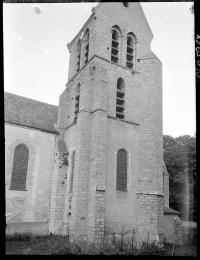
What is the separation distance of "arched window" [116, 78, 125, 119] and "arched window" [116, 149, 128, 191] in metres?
2.76

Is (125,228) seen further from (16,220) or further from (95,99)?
(95,99)

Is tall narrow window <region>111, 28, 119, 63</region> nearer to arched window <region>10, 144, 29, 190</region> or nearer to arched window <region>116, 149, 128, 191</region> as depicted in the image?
arched window <region>116, 149, 128, 191</region>

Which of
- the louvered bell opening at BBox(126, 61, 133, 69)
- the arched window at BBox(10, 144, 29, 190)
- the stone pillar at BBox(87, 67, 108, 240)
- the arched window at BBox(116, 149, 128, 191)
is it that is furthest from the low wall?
the louvered bell opening at BBox(126, 61, 133, 69)

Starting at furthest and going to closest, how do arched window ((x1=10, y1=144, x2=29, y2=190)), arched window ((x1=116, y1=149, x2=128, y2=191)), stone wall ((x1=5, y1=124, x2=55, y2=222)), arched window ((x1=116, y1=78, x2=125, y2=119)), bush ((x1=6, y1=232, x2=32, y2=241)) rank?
arched window ((x1=116, y1=78, x2=125, y2=119)), arched window ((x1=10, y1=144, x2=29, y2=190)), stone wall ((x1=5, y1=124, x2=55, y2=222)), arched window ((x1=116, y1=149, x2=128, y2=191)), bush ((x1=6, y1=232, x2=32, y2=241))

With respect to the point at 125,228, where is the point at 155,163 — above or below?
above

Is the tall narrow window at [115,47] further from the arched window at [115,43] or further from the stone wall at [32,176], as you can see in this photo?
the stone wall at [32,176]

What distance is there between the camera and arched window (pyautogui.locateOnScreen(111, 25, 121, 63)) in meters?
18.2

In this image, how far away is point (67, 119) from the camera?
765 inches

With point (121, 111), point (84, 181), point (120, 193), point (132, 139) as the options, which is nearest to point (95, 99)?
point (121, 111)

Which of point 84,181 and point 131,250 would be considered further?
point 84,181

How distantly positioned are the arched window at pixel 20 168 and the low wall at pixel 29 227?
94.5 inches

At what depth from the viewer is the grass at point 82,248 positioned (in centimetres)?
1141

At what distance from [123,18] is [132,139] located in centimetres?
1055

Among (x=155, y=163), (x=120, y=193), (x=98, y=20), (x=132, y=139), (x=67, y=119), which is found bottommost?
(x=120, y=193)
